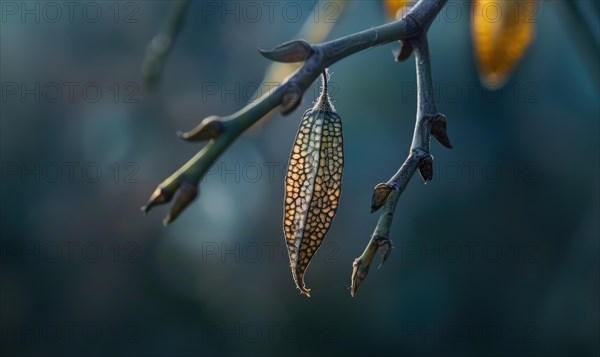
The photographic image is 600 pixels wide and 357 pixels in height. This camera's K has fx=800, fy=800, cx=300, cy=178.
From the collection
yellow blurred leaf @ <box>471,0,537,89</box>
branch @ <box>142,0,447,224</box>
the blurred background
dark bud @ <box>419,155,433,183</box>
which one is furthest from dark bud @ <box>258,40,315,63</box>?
the blurred background

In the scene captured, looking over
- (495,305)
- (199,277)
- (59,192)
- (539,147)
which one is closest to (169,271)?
(199,277)

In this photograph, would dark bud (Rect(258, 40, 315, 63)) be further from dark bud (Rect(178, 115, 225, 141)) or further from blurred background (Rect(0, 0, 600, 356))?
blurred background (Rect(0, 0, 600, 356))

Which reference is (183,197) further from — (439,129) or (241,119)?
(439,129)

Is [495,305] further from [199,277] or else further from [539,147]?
[199,277]

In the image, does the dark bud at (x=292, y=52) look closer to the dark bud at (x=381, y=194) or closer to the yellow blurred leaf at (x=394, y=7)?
the dark bud at (x=381, y=194)

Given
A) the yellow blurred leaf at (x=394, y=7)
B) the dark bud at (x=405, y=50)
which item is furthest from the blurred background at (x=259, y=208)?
the dark bud at (x=405, y=50)

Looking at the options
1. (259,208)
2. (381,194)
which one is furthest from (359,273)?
(259,208)
